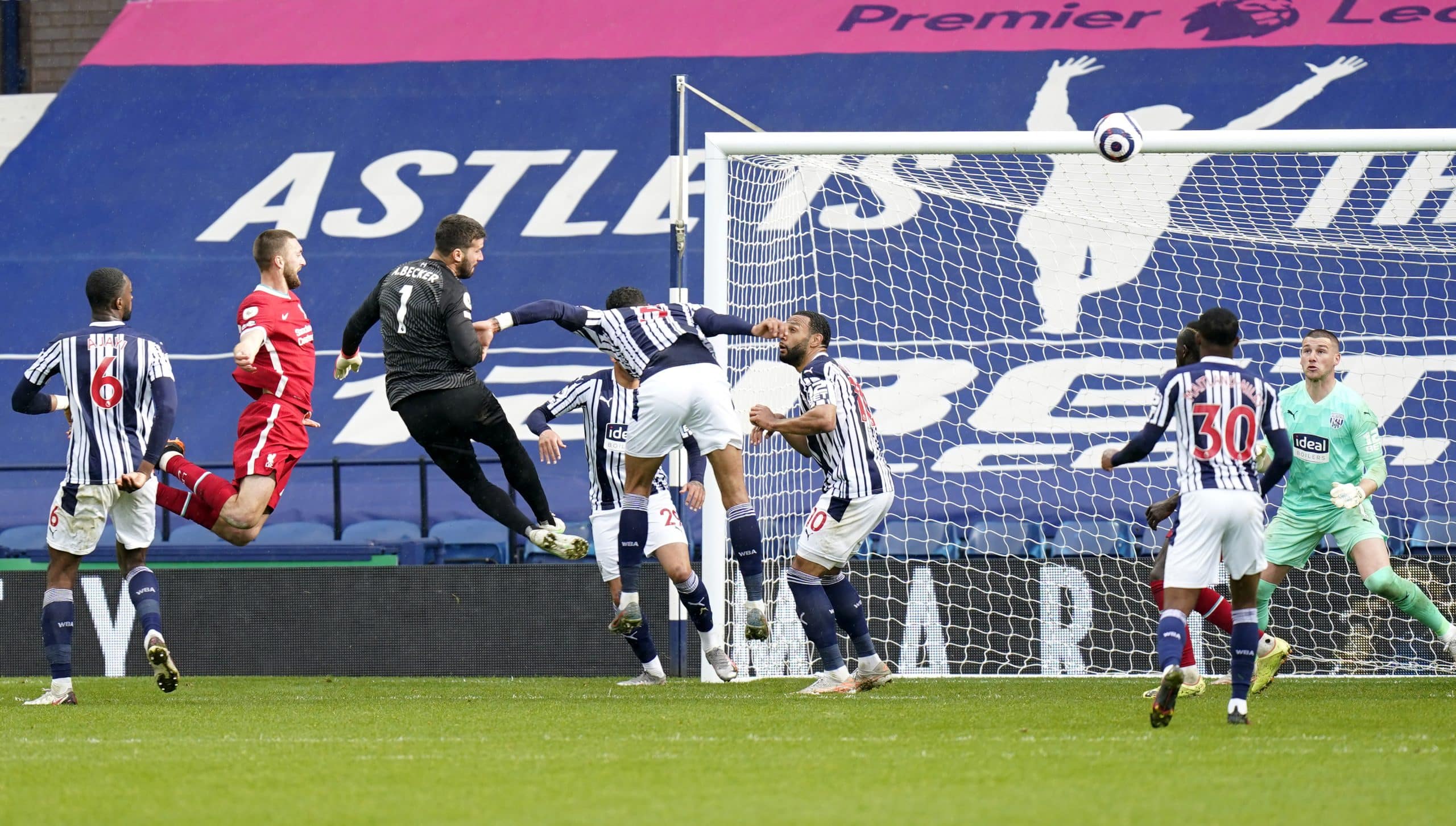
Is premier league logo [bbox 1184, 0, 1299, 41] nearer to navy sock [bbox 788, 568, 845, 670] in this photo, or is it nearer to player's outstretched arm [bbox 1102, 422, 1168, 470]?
navy sock [bbox 788, 568, 845, 670]

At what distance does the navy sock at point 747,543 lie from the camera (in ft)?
26.8

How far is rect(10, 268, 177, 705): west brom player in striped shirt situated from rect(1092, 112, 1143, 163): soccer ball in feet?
16.0

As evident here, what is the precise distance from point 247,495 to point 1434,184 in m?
11.3

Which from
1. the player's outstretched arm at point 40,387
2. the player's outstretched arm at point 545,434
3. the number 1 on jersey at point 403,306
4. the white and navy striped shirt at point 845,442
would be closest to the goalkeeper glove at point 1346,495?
the white and navy striped shirt at point 845,442

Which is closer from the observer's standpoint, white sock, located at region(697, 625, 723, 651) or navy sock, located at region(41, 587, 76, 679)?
navy sock, located at region(41, 587, 76, 679)

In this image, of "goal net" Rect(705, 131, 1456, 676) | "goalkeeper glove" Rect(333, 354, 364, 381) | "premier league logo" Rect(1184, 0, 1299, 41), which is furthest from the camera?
"premier league logo" Rect(1184, 0, 1299, 41)

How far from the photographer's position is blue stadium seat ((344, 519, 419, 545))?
45.0ft

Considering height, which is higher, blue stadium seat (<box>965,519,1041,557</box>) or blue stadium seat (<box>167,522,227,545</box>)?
blue stadium seat (<box>167,522,227,545</box>)

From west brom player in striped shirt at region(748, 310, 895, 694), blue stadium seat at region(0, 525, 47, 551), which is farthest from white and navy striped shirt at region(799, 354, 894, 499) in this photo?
blue stadium seat at region(0, 525, 47, 551)

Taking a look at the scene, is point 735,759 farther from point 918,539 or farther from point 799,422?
point 918,539

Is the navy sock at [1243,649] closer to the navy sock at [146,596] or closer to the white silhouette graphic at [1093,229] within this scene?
the navy sock at [146,596]

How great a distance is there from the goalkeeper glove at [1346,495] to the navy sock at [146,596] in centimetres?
569

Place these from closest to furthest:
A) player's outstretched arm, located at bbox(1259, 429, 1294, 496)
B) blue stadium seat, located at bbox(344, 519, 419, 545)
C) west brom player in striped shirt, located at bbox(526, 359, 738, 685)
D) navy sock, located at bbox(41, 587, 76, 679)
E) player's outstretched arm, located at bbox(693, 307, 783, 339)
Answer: player's outstretched arm, located at bbox(1259, 429, 1294, 496) < player's outstretched arm, located at bbox(693, 307, 783, 339) < navy sock, located at bbox(41, 587, 76, 679) < west brom player in striped shirt, located at bbox(526, 359, 738, 685) < blue stadium seat, located at bbox(344, 519, 419, 545)

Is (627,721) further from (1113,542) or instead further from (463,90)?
(463,90)
